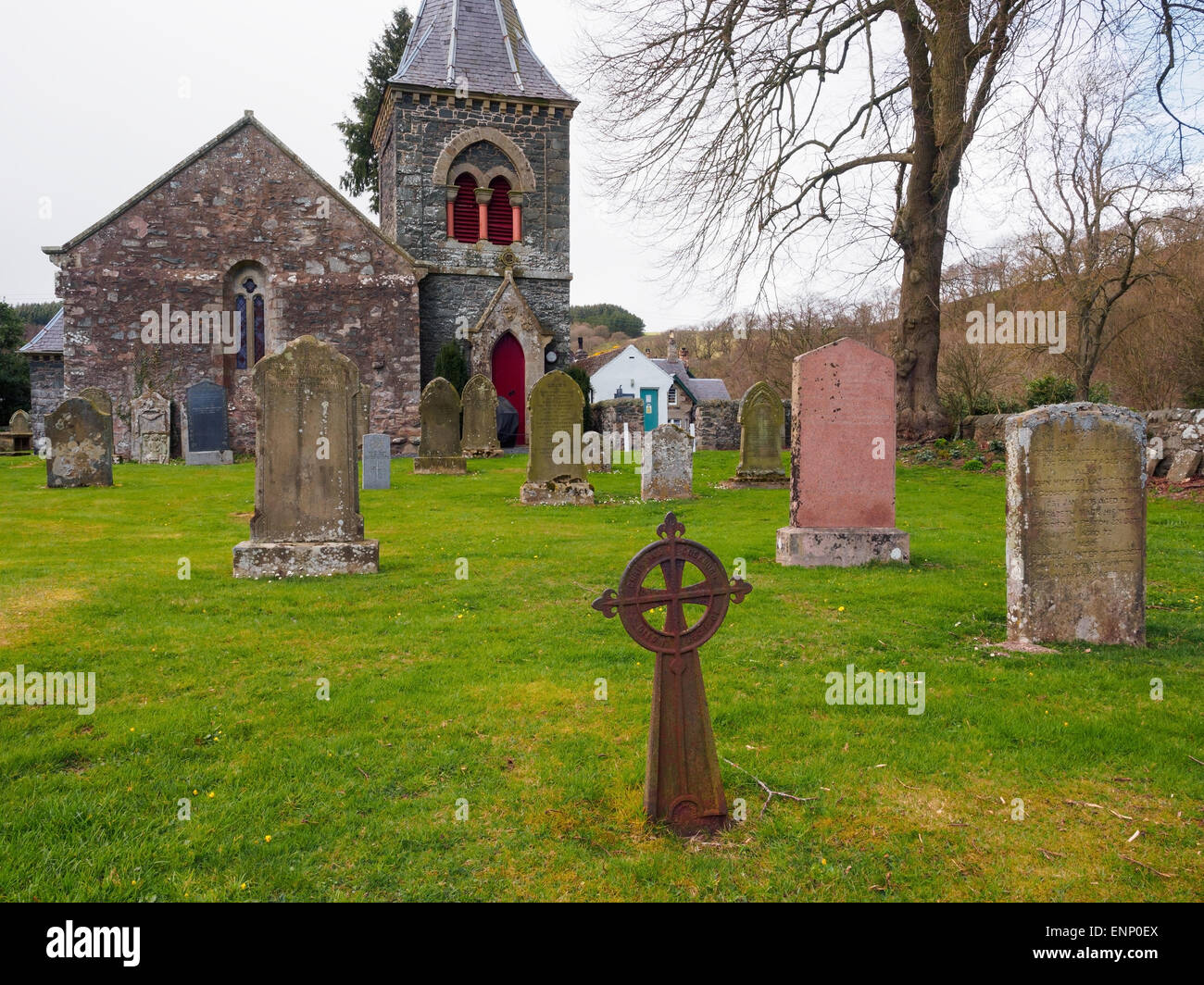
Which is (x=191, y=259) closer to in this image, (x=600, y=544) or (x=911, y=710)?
(x=600, y=544)

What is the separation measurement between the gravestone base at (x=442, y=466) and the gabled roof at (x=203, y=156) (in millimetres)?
8994

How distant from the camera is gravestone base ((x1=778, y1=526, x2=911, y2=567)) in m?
8.14

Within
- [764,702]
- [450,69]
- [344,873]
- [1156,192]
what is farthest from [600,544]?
[450,69]

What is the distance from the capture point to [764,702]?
443 centimetres

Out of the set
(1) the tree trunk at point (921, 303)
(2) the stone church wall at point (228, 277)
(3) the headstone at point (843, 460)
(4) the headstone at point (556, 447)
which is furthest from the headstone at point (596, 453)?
(3) the headstone at point (843, 460)

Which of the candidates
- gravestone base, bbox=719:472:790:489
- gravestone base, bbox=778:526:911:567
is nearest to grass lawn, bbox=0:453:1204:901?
gravestone base, bbox=778:526:911:567

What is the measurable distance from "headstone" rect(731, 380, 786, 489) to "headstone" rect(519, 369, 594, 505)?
379cm

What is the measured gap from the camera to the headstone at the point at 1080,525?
5.41m

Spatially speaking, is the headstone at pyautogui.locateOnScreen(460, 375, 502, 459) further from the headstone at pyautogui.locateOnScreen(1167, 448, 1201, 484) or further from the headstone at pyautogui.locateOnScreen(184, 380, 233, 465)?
the headstone at pyautogui.locateOnScreen(1167, 448, 1201, 484)

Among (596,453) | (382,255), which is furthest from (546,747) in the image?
(382,255)

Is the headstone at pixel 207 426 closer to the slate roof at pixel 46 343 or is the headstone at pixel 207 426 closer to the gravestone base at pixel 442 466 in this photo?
the gravestone base at pixel 442 466

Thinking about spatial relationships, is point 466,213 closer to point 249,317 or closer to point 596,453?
point 249,317
